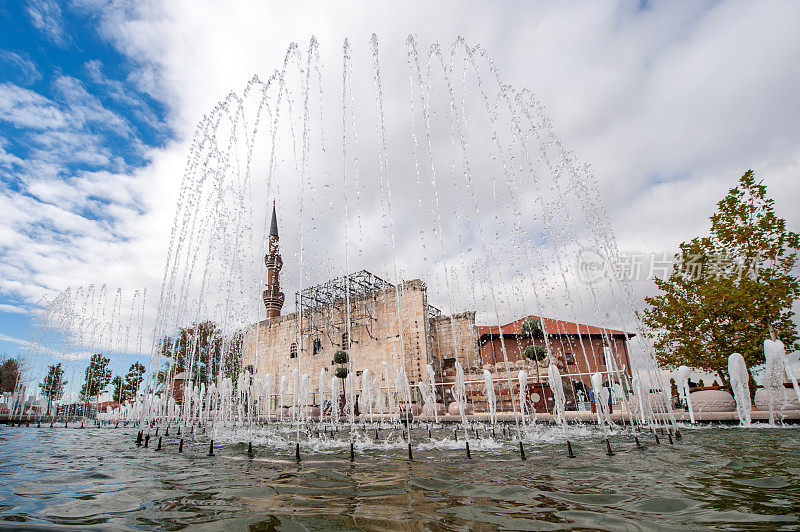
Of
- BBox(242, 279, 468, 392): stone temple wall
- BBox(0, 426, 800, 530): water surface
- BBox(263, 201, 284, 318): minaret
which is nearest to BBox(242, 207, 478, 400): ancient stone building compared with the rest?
BBox(242, 279, 468, 392): stone temple wall

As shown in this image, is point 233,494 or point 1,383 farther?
point 1,383

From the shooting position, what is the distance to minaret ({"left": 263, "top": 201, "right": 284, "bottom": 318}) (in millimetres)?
35750

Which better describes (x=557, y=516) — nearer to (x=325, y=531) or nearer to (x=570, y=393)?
(x=325, y=531)

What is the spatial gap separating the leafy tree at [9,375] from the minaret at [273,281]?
60.4 feet

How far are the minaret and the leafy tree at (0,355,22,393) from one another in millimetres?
18424

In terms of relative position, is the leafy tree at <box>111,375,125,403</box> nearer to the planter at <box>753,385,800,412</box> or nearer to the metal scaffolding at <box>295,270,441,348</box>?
the metal scaffolding at <box>295,270,441,348</box>

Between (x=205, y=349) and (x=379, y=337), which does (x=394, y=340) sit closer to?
(x=379, y=337)

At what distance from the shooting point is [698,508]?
8.01 feet

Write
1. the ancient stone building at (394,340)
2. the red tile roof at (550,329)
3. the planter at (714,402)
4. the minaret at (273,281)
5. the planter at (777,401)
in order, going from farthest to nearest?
the minaret at (273,281) → the red tile roof at (550,329) → the ancient stone building at (394,340) → the planter at (714,402) → the planter at (777,401)

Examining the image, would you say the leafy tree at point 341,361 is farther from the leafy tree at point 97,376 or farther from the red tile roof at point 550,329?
the leafy tree at point 97,376

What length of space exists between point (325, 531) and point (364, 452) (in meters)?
4.29

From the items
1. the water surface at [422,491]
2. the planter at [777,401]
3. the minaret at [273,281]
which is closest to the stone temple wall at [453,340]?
the planter at [777,401]

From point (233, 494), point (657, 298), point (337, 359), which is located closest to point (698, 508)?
point (233, 494)

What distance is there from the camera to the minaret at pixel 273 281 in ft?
117
